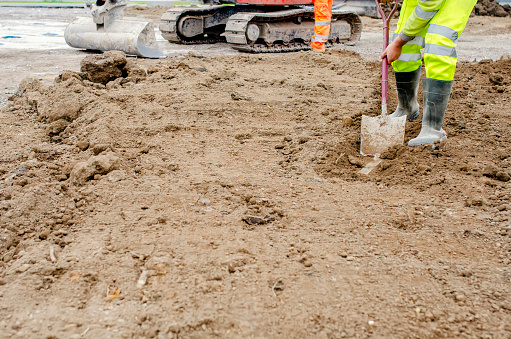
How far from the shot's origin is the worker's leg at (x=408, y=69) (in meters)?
3.77

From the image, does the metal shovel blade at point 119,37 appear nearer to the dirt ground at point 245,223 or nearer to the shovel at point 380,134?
the dirt ground at point 245,223

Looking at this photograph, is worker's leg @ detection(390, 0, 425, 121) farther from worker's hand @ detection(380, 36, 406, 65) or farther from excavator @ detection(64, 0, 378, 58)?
excavator @ detection(64, 0, 378, 58)

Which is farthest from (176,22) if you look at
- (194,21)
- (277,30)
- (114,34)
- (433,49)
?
(433,49)

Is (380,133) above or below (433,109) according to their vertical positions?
below

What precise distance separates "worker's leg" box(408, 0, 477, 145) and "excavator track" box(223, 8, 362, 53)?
18.9 ft

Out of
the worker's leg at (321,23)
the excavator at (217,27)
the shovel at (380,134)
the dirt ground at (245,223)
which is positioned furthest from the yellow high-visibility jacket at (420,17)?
the excavator at (217,27)

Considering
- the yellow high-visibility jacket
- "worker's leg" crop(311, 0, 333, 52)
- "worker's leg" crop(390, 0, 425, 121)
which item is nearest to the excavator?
"worker's leg" crop(311, 0, 333, 52)

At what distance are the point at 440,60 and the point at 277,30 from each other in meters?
6.33

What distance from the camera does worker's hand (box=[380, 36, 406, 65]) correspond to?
11.5ft

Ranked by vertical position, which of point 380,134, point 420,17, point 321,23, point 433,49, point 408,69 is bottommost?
point 380,134

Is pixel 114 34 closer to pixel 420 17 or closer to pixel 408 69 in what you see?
pixel 408 69

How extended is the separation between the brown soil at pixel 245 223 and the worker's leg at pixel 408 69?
1.17 feet

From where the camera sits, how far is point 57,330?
5.54ft

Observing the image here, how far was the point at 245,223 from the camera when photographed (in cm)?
248
